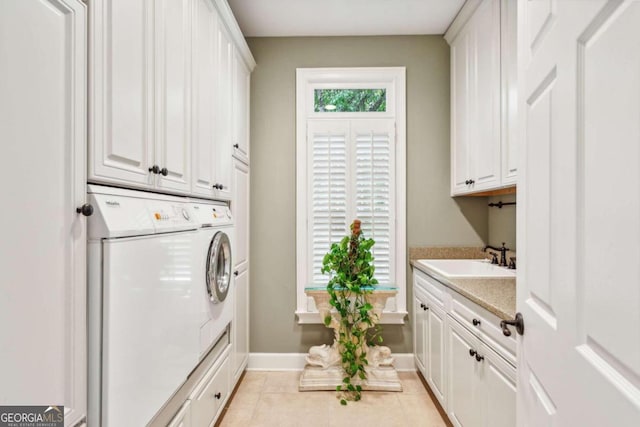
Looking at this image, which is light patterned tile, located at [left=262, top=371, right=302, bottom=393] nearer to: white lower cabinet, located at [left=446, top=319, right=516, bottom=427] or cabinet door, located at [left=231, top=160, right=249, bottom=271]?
cabinet door, located at [left=231, top=160, right=249, bottom=271]

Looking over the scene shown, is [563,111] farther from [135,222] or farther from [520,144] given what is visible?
[135,222]

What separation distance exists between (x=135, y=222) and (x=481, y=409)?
167cm

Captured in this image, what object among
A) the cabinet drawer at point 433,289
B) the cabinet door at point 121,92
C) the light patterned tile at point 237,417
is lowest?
the light patterned tile at point 237,417

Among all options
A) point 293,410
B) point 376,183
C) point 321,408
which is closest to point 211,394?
point 293,410

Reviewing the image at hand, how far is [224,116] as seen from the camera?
2.13m

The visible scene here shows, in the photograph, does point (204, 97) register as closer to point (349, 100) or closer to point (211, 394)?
point (349, 100)

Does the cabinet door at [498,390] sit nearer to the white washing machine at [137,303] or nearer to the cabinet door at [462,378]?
the cabinet door at [462,378]

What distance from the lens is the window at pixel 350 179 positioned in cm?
281

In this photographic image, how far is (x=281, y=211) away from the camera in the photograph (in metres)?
2.85

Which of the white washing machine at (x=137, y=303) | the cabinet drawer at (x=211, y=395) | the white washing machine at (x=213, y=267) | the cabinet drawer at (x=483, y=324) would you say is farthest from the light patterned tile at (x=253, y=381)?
the cabinet drawer at (x=483, y=324)

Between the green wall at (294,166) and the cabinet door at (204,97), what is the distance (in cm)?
92

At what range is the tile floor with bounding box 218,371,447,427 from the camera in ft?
6.85
